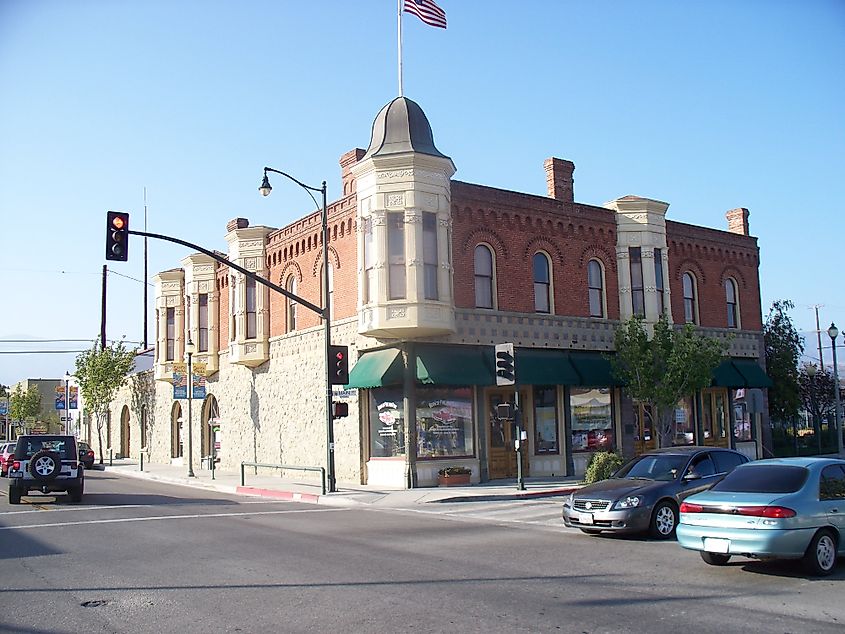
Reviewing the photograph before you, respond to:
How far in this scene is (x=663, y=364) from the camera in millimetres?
27938

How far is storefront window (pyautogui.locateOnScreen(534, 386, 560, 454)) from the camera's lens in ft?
91.2

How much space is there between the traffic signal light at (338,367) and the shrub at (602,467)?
7226 millimetres

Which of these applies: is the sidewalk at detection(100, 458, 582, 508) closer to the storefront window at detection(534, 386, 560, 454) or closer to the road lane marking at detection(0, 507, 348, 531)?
the storefront window at detection(534, 386, 560, 454)

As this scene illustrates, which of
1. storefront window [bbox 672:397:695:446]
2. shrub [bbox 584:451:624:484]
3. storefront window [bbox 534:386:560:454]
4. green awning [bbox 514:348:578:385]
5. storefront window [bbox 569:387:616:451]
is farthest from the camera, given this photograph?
storefront window [bbox 672:397:695:446]

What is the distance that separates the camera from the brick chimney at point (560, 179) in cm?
3053

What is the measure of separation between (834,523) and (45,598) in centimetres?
950

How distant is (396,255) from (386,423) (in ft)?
17.2

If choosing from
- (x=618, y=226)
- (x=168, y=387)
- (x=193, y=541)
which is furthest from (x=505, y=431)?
(x=168, y=387)

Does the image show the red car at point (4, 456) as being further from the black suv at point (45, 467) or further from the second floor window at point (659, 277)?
the second floor window at point (659, 277)

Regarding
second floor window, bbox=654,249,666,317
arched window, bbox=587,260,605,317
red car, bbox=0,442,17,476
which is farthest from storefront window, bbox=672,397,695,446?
red car, bbox=0,442,17,476

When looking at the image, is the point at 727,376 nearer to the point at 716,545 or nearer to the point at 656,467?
the point at 656,467

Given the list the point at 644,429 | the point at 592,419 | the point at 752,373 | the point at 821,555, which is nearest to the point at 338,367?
the point at 592,419

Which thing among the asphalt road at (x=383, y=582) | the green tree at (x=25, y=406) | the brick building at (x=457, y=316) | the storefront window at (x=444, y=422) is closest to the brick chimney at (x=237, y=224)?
the brick building at (x=457, y=316)

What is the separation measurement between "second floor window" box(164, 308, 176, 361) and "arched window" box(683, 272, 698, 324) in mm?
24243
